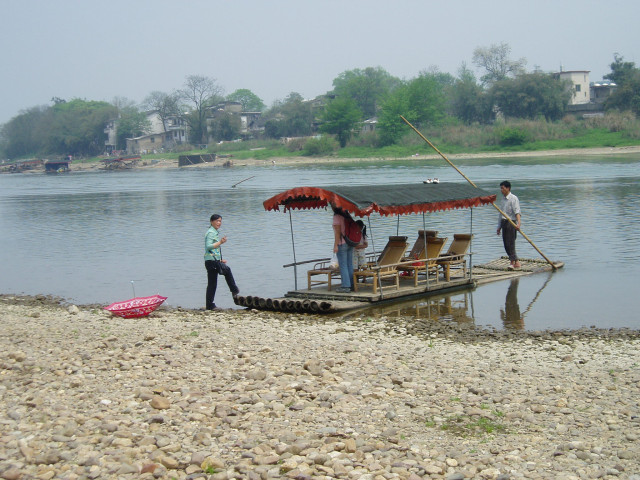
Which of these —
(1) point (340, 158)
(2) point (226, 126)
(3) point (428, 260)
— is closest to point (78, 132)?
(2) point (226, 126)

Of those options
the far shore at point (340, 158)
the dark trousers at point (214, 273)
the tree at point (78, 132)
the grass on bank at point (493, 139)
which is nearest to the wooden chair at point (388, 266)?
the dark trousers at point (214, 273)

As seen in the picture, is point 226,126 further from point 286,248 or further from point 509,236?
point 509,236

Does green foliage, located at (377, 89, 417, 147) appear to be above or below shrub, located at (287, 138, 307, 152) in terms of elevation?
above

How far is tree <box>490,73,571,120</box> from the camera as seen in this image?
89.9m

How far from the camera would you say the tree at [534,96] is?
295 ft

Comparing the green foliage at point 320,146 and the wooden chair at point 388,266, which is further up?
the green foliage at point 320,146

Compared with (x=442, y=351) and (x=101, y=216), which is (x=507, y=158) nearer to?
(x=101, y=216)

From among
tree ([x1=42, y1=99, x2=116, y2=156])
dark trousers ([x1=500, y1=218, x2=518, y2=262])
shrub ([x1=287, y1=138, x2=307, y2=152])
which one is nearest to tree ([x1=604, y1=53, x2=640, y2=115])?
shrub ([x1=287, y1=138, x2=307, y2=152])

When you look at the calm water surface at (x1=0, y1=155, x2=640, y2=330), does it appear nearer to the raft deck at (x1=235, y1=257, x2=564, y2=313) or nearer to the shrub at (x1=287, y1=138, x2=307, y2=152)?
the raft deck at (x1=235, y1=257, x2=564, y2=313)

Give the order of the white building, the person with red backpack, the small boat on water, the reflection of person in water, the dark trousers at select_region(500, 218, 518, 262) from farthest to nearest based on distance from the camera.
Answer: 1. the white building
2. the dark trousers at select_region(500, 218, 518, 262)
3. the person with red backpack
4. the small boat on water
5. the reflection of person in water

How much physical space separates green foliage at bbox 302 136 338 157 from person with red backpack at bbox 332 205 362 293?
8395 cm

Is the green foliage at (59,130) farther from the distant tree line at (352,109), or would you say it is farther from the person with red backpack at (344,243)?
the person with red backpack at (344,243)

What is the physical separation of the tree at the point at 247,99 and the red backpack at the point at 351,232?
17106cm

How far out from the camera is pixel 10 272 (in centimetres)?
2369
